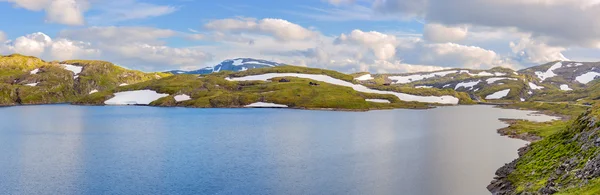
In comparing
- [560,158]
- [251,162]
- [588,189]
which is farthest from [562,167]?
[251,162]

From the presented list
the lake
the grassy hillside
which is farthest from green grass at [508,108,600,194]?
the lake

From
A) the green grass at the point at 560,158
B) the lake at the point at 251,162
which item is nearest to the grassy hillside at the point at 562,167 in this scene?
the green grass at the point at 560,158

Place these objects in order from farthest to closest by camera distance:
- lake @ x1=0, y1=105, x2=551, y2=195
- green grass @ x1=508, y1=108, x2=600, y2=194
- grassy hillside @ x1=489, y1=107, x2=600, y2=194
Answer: lake @ x1=0, y1=105, x2=551, y2=195
green grass @ x1=508, y1=108, x2=600, y2=194
grassy hillside @ x1=489, y1=107, x2=600, y2=194

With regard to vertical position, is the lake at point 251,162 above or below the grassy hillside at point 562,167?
below

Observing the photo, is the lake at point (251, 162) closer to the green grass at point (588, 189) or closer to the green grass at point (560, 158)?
the green grass at point (560, 158)

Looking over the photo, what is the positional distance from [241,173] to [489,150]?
55967 mm

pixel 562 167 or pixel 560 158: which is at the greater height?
pixel 560 158

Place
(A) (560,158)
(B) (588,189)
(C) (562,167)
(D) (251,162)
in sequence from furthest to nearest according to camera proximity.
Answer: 1. (D) (251,162)
2. (A) (560,158)
3. (C) (562,167)
4. (B) (588,189)

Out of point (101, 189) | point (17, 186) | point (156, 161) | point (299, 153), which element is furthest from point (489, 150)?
point (17, 186)

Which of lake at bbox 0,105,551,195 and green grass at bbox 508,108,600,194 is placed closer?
green grass at bbox 508,108,600,194

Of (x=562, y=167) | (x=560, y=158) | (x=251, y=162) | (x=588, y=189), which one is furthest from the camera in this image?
(x=251, y=162)

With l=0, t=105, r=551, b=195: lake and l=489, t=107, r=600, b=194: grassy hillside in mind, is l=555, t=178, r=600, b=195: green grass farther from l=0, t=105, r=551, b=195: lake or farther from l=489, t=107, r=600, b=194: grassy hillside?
l=0, t=105, r=551, b=195: lake

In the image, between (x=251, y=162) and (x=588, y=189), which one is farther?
(x=251, y=162)

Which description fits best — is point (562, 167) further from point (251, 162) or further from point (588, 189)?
point (251, 162)
